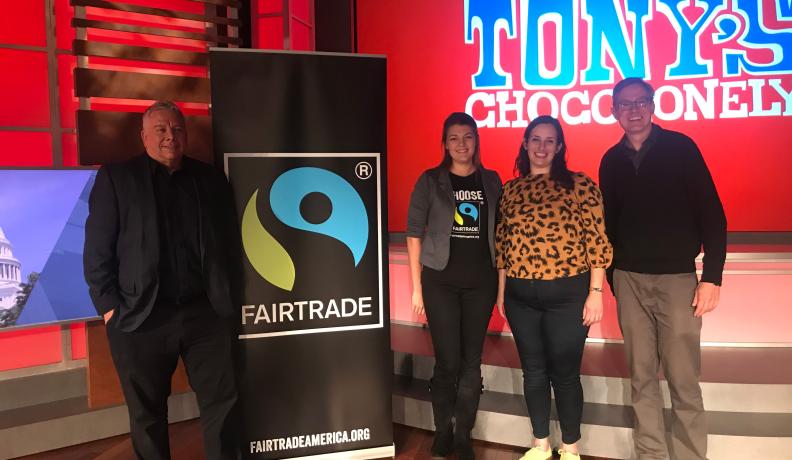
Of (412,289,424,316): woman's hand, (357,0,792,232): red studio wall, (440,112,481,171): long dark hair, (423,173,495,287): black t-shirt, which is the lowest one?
(412,289,424,316): woman's hand

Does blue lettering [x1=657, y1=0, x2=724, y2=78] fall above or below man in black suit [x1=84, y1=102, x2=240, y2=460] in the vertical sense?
above

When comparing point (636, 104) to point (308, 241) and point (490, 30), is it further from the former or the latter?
point (490, 30)

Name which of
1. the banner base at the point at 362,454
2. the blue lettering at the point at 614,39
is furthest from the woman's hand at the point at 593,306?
the blue lettering at the point at 614,39

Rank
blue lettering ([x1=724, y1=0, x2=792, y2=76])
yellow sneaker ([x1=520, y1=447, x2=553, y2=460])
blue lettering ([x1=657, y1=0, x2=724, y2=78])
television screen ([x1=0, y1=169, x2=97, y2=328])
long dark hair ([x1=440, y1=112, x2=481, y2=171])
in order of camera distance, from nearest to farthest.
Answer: long dark hair ([x1=440, y1=112, x2=481, y2=171]) < yellow sneaker ([x1=520, y1=447, x2=553, y2=460]) < television screen ([x1=0, y1=169, x2=97, y2=328]) < blue lettering ([x1=724, y1=0, x2=792, y2=76]) < blue lettering ([x1=657, y1=0, x2=724, y2=78])

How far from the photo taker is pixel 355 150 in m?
2.84

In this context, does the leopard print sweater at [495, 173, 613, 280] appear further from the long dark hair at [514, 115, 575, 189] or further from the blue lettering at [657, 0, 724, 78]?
the blue lettering at [657, 0, 724, 78]

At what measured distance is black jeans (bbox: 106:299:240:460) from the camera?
7.65 ft

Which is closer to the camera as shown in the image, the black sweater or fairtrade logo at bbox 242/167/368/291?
the black sweater

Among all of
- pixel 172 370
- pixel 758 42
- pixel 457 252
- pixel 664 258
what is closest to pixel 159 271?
pixel 172 370

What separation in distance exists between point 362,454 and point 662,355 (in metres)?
1.49

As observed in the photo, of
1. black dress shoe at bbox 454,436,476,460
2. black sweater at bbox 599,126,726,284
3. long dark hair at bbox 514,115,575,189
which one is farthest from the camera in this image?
black dress shoe at bbox 454,436,476,460

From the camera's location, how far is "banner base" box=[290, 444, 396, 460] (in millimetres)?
2896

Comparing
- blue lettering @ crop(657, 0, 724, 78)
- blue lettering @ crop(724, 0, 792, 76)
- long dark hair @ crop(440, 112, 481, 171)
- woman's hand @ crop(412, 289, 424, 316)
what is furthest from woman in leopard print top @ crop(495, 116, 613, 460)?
blue lettering @ crop(724, 0, 792, 76)

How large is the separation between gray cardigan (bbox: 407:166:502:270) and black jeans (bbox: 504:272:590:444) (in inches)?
10.3
